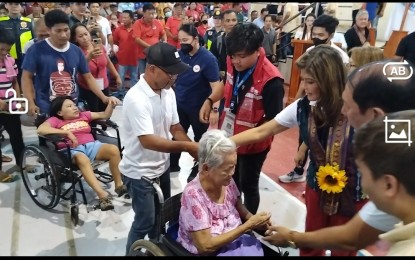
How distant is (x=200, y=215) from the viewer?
1.64 metres

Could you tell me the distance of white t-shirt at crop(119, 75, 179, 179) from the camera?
1876 mm

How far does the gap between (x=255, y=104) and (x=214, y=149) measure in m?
0.67

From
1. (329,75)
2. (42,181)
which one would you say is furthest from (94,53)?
(329,75)

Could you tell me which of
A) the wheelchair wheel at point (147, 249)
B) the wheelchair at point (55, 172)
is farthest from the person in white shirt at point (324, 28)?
the wheelchair wheel at point (147, 249)

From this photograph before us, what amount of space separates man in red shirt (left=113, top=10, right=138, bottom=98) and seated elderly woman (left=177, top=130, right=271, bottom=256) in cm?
465

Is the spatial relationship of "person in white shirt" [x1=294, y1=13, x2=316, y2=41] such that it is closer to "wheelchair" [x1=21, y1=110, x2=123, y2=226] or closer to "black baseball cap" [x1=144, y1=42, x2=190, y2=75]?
"wheelchair" [x1=21, y1=110, x2=123, y2=226]

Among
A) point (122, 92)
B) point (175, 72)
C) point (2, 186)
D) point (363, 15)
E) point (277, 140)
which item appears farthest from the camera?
point (122, 92)

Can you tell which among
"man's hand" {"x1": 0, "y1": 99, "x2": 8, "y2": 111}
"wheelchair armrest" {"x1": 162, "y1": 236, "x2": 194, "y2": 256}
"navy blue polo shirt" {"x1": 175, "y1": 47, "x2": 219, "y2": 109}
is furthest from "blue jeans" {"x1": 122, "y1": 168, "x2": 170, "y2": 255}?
"man's hand" {"x1": 0, "y1": 99, "x2": 8, "y2": 111}

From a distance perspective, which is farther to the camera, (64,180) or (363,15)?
(363,15)

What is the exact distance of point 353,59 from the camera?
2.44 m

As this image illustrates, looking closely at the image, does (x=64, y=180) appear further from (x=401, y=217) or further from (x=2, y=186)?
(x=401, y=217)

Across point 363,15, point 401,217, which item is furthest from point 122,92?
point 401,217

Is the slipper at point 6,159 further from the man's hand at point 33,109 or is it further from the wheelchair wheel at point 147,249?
the wheelchair wheel at point 147,249

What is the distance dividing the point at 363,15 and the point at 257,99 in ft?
8.75
